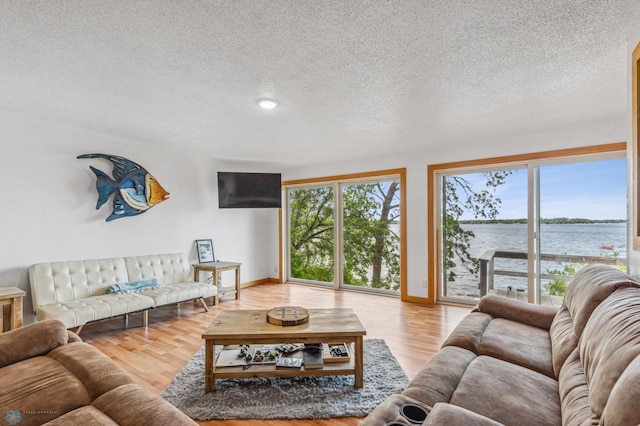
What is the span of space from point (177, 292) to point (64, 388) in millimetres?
2559

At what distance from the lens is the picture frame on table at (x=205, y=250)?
4945 mm

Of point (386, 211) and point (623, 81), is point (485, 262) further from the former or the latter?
point (623, 81)

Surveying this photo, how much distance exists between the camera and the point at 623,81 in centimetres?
238

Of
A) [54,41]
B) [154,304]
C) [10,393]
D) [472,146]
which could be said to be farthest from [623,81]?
[154,304]

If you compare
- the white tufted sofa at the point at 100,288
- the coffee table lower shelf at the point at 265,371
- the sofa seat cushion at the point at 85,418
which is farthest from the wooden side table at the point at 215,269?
the sofa seat cushion at the point at 85,418

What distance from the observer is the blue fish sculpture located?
12.5ft

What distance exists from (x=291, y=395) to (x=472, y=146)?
3.70 metres

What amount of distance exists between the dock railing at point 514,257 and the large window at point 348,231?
43.2 inches

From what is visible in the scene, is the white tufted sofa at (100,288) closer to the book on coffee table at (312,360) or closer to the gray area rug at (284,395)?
the gray area rug at (284,395)

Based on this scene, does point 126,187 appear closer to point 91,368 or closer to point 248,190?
point 248,190

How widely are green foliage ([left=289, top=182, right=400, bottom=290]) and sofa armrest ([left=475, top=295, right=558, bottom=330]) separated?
2535 millimetres

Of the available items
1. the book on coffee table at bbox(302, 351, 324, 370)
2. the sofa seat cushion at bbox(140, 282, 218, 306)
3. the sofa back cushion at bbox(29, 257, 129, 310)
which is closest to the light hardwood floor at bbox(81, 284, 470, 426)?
the sofa seat cushion at bbox(140, 282, 218, 306)

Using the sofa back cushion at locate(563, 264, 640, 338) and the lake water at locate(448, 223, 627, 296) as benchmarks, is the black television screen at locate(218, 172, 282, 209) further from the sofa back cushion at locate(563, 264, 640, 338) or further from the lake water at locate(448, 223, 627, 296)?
the sofa back cushion at locate(563, 264, 640, 338)

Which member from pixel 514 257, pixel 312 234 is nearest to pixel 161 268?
pixel 312 234
